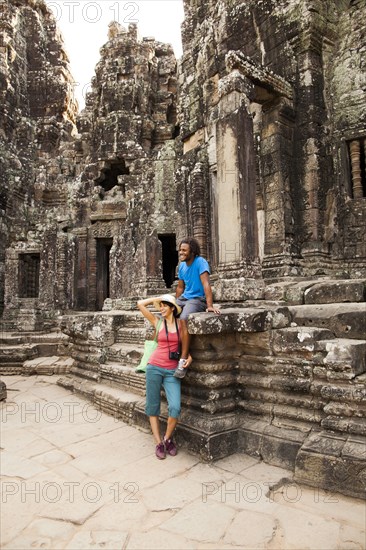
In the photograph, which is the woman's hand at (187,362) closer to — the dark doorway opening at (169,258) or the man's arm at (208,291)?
the man's arm at (208,291)

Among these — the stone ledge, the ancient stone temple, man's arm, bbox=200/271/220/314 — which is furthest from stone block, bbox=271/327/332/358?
man's arm, bbox=200/271/220/314

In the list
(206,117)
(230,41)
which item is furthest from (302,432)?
(206,117)

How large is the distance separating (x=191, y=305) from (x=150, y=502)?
6.04 ft

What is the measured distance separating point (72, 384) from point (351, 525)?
5000 mm

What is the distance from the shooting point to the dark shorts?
3743 mm

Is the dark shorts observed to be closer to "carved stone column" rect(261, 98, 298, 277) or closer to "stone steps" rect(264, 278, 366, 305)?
"stone steps" rect(264, 278, 366, 305)

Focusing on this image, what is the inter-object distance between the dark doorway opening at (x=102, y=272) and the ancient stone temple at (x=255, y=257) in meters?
0.56

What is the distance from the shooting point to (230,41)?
25.4 feet

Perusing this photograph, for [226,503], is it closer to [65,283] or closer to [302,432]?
[302,432]

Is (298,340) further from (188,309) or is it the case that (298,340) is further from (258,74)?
(258,74)

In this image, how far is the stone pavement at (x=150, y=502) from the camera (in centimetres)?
225

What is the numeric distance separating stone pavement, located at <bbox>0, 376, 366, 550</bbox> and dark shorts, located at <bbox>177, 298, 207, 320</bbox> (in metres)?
1.34

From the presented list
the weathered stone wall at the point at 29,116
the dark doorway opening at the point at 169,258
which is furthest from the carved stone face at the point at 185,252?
the dark doorway opening at the point at 169,258

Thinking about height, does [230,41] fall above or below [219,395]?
above
